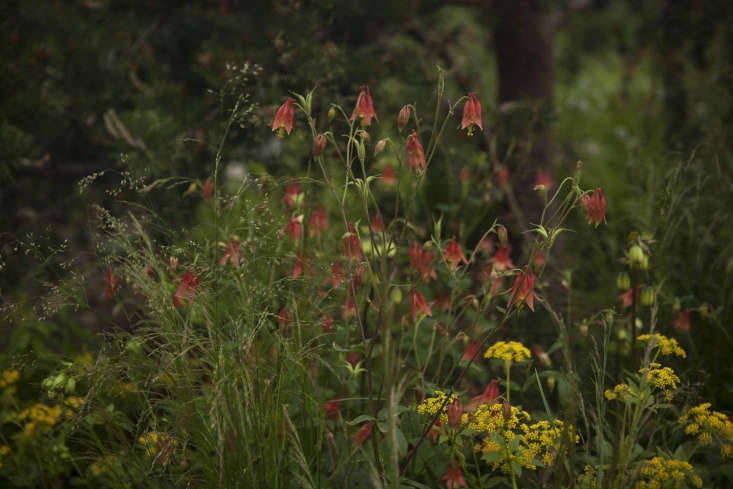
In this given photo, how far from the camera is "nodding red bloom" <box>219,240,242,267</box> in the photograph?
5.66 ft

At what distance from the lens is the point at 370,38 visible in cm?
377

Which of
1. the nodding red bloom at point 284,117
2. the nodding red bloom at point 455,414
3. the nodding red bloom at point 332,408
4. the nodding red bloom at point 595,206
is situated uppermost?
the nodding red bloom at point 284,117

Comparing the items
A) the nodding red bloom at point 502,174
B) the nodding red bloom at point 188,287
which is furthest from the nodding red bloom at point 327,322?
the nodding red bloom at point 502,174

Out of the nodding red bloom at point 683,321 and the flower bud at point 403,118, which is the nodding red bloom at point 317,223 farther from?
the nodding red bloom at point 683,321

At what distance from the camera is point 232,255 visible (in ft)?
5.73

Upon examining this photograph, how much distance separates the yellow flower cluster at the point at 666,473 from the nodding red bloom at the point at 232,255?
1.04 meters

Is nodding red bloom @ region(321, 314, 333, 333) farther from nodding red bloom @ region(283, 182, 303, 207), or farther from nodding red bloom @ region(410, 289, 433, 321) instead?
nodding red bloom @ region(283, 182, 303, 207)

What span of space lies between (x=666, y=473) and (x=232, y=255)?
110cm

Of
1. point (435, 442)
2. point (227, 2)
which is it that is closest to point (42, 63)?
point (227, 2)

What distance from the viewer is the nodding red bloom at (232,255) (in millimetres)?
1726

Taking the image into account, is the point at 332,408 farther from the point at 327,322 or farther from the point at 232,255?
the point at 232,255

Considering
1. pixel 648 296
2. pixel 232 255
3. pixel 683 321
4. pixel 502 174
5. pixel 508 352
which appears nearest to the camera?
pixel 232 255

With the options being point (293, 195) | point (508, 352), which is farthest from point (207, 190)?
point (508, 352)

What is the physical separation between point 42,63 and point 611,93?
18.7 feet
